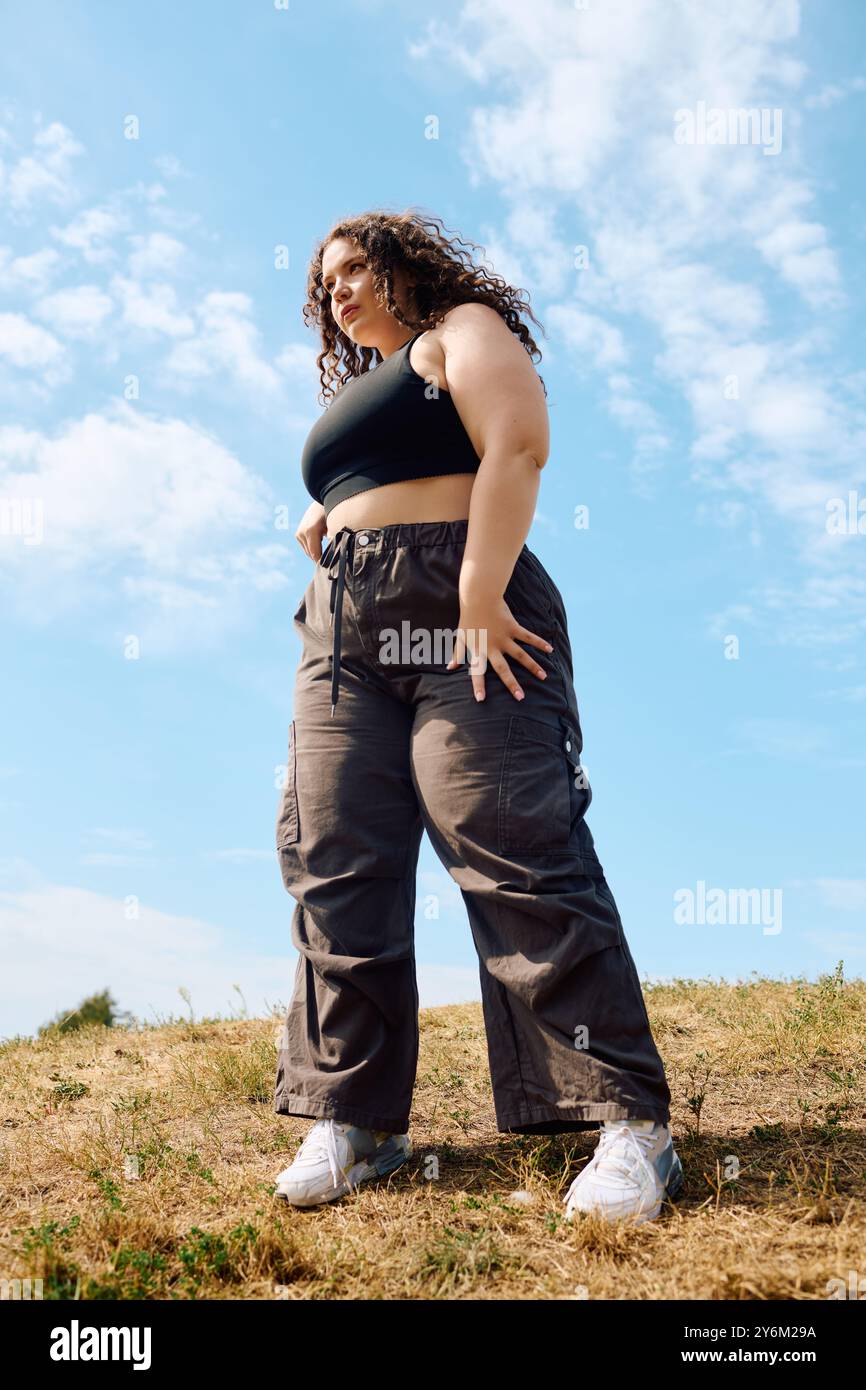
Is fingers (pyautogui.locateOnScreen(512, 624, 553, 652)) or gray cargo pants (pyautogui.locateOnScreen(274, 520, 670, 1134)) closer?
gray cargo pants (pyautogui.locateOnScreen(274, 520, 670, 1134))

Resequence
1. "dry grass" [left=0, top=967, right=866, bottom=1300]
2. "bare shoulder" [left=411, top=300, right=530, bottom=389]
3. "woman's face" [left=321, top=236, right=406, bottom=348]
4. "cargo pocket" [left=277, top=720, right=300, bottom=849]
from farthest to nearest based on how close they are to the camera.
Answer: "woman's face" [left=321, top=236, right=406, bottom=348] → "cargo pocket" [left=277, top=720, right=300, bottom=849] → "bare shoulder" [left=411, top=300, right=530, bottom=389] → "dry grass" [left=0, top=967, right=866, bottom=1300]

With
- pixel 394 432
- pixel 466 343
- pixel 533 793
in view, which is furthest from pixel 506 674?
pixel 466 343

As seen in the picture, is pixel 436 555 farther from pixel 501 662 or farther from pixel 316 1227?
pixel 316 1227

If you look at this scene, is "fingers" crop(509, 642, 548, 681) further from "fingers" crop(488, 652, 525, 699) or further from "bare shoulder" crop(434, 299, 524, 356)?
"bare shoulder" crop(434, 299, 524, 356)

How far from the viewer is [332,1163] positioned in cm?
315

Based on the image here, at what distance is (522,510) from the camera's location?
3135mm

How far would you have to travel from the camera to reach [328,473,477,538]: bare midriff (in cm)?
334

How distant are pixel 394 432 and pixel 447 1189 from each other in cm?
246

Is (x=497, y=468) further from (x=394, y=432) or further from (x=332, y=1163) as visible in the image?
(x=332, y=1163)

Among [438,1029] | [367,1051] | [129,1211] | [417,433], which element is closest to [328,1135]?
[367,1051]

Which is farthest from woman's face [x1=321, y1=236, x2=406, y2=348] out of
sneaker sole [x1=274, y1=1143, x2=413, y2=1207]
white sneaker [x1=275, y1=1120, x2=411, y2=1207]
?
sneaker sole [x1=274, y1=1143, x2=413, y2=1207]

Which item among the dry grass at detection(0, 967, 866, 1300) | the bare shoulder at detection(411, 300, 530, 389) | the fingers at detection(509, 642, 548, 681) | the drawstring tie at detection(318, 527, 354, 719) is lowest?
the dry grass at detection(0, 967, 866, 1300)

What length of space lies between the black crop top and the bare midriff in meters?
0.03

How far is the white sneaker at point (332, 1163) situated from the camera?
3.11 meters
